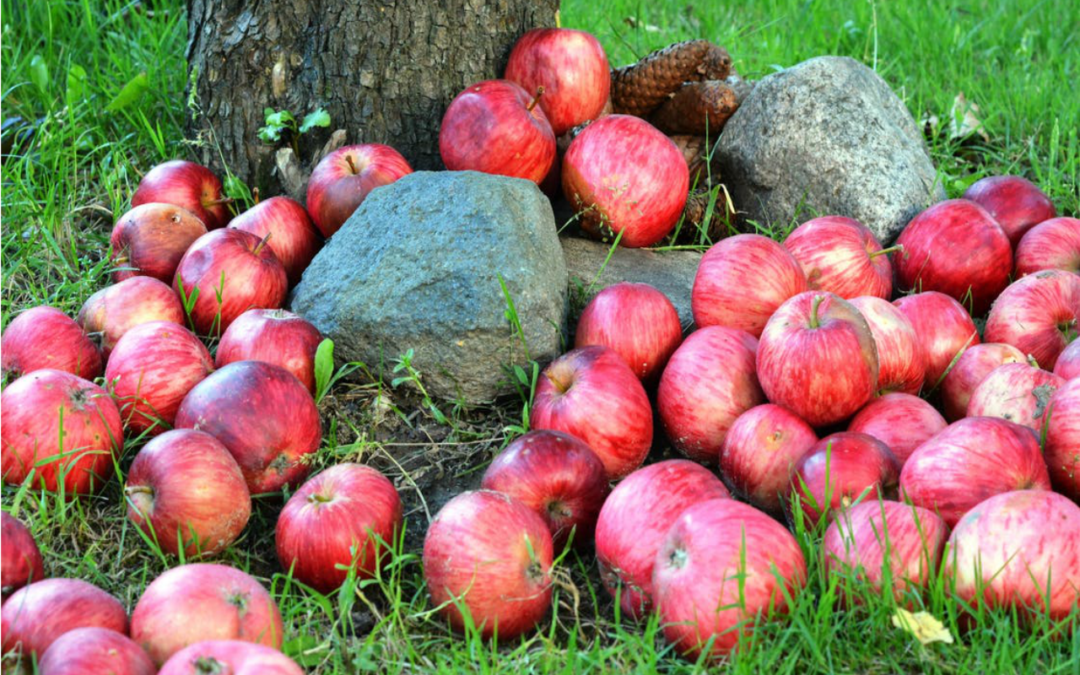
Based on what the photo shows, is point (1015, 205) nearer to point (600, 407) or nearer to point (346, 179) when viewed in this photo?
point (600, 407)

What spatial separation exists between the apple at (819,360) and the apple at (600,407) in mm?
358

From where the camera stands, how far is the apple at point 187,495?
104 inches

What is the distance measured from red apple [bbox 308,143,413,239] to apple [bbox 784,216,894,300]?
1.37 meters

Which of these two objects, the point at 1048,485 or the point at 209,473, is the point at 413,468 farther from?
the point at 1048,485

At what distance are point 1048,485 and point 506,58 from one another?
243 centimetres

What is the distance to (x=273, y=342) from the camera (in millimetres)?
3170

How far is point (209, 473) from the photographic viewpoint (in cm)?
266

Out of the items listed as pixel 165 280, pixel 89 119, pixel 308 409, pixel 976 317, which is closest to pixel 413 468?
pixel 308 409

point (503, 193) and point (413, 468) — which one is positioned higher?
point (503, 193)

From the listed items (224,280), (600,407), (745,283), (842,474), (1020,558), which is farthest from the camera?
(224,280)

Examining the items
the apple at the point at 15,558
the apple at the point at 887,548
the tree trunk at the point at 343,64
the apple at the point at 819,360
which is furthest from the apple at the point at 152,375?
the apple at the point at 887,548

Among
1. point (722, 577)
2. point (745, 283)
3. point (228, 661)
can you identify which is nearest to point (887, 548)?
point (722, 577)

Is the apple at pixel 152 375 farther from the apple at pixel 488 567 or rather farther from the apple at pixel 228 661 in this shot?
the apple at pixel 228 661

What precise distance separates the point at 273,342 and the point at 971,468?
74.1 inches
